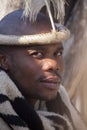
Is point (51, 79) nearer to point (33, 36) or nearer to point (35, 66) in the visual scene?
point (35, 66)

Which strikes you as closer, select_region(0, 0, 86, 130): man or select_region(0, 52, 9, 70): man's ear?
select_region(0, 0, 86, 130): man

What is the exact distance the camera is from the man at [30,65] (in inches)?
89.2

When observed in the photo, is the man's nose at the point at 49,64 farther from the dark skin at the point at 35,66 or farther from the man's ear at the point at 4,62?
the man's ear at the point at 4,62

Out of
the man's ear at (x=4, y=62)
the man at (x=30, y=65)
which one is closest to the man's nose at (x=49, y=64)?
the man at (x=30, y=65)

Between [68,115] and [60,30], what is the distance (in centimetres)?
52

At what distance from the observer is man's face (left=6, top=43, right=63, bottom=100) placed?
2328mm

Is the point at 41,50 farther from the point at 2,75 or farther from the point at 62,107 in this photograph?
the point at 62,107

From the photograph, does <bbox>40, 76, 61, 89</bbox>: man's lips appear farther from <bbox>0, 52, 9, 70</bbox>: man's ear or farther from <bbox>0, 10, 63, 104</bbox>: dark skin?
<bbox>0, 52, 9, 70</bbox>: man's ear

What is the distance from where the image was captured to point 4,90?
7.39ft

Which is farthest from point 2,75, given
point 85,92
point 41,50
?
point 85,92

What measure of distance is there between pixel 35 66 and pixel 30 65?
0.03 metres

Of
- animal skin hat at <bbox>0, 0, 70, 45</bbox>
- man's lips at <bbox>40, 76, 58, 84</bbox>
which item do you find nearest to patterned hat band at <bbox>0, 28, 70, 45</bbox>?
animal skin hat at <bbox>0, 0, 70, 45</bbox>

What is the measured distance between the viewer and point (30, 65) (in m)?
2.34

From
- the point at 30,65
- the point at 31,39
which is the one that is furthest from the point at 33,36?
the point at 30,65
